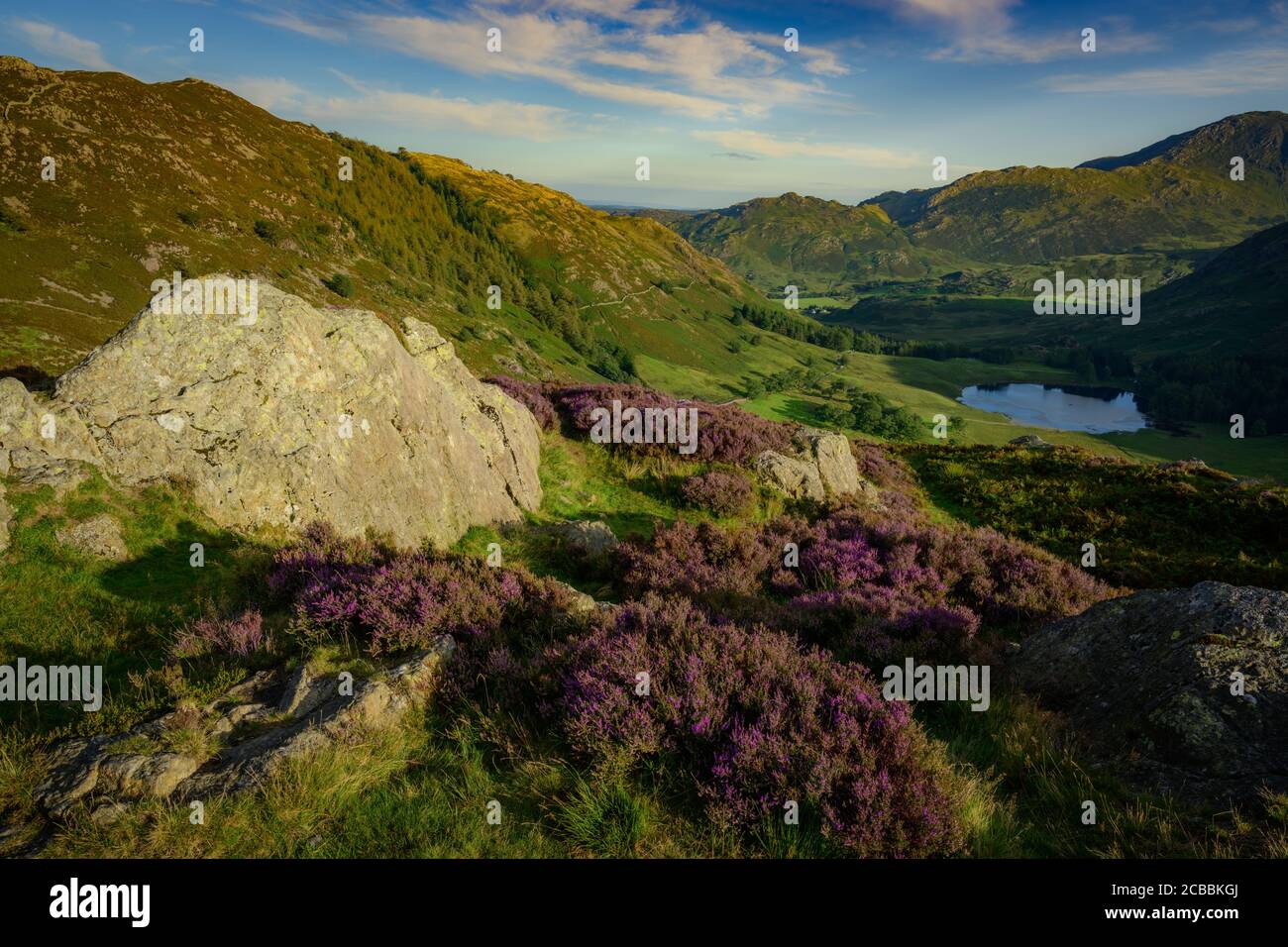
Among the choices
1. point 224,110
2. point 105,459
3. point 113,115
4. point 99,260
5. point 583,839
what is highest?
point 224,110

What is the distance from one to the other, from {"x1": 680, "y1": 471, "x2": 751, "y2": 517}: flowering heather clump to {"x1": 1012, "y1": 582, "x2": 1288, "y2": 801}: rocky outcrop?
30.1ft

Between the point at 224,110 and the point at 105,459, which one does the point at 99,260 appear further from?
Result: the point at 224,110

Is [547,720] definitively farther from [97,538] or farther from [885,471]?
[885,471]

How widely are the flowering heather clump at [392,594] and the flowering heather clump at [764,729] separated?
1756 mm

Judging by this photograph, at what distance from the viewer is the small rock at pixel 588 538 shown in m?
12.6

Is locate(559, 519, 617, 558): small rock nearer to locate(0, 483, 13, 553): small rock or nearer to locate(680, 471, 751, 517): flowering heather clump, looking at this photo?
locate(680, 471, 751, 517): flowering heather clump

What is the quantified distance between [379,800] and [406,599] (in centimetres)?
314

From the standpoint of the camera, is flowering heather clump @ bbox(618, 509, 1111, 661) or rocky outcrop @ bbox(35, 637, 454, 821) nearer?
rocky outcrop @ bbox(35, 637, 454, 821)

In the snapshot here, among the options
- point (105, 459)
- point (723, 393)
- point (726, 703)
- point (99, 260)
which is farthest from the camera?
point (723, 393)

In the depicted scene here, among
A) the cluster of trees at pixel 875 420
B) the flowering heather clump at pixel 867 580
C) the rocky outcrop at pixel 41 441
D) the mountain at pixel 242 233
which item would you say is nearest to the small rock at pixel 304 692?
the flowering heather clump at pixel 867 580

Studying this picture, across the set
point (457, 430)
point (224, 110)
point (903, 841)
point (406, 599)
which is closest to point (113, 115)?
point (224, 110)

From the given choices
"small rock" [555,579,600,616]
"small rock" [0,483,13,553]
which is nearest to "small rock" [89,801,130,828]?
"small rock" [555,579,600,616]

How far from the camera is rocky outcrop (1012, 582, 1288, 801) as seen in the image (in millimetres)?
5738

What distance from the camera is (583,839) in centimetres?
456
